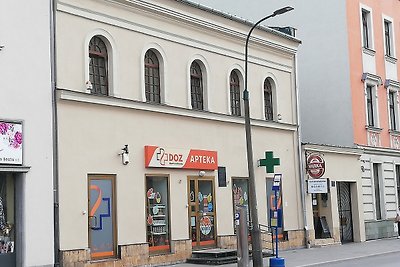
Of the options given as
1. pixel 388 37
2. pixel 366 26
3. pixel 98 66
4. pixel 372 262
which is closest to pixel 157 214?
pixel 98 66

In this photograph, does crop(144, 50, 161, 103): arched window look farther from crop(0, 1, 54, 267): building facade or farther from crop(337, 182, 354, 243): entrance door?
crop(337, 182, 354, 243): entrance door

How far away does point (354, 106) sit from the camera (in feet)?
107

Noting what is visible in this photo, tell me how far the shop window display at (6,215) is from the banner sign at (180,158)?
4862 millimetres

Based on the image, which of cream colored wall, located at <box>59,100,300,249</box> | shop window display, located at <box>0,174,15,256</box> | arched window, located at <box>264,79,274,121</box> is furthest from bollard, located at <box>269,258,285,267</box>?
arched window, located at <box>264,79,274,121</box>

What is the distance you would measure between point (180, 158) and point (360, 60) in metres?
14.9

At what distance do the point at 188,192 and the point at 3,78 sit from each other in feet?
25.9

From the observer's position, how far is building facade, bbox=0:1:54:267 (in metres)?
16.9

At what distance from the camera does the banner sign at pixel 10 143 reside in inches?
658

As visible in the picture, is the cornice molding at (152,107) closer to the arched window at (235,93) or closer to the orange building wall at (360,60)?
the arched window at (235,93)

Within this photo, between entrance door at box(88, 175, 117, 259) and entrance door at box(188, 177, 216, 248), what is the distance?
11.6 ft

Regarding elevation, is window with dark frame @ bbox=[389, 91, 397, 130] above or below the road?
above

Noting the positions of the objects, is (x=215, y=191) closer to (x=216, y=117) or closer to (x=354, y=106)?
(x=216, y=117)

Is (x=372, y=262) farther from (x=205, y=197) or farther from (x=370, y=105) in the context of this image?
(x=370, y=105)

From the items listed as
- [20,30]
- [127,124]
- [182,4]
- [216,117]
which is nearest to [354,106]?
[216,117]
